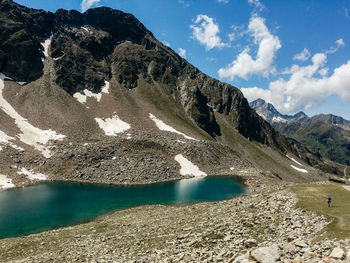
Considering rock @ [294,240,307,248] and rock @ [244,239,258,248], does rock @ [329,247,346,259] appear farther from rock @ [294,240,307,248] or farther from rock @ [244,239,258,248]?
rock @ [244,239,258,248]

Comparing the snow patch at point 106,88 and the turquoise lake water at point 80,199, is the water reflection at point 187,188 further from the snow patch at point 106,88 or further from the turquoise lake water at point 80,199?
the snow patch at point 106,88

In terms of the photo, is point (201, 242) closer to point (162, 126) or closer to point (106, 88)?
point (162, 126)

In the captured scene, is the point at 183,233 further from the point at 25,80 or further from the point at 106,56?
the point at 106,56

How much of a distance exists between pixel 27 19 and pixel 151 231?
195243 millimetres

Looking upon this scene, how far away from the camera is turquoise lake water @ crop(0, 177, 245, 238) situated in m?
47.1

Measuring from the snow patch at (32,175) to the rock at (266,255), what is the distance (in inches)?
3271

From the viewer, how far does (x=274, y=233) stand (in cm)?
2608

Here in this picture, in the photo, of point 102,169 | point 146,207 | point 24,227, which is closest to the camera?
point 24,227

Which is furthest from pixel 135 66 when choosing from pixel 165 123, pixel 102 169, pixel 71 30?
pixel 102 169

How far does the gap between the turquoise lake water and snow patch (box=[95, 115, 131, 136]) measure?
43.3 meters

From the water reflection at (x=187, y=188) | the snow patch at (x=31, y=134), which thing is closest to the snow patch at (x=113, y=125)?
the snow patch at (x=31, y=134)

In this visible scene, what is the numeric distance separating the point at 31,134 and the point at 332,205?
358 feet

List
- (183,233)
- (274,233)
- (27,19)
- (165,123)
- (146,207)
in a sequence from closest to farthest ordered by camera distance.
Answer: (274,233) < (183,233) < (146,207) < (165,123) < (27,19)

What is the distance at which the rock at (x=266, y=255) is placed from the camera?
55.3 ft
